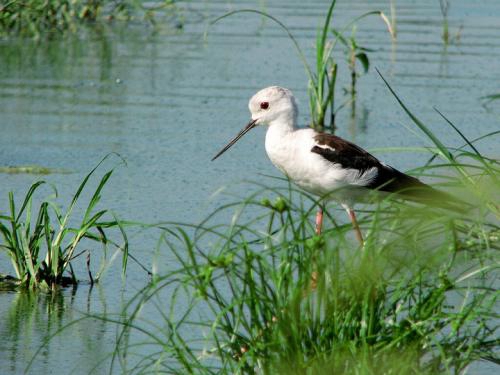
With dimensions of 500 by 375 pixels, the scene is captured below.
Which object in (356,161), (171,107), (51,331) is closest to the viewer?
(51,331)

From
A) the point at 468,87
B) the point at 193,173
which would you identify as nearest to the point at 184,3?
the point at 468,87

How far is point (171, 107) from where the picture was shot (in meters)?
10.1

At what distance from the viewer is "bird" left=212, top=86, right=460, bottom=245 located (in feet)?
20.6

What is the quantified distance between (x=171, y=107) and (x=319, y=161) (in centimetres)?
409

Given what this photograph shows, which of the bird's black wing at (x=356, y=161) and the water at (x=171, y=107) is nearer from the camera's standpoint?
the water at (x=171, y=107)

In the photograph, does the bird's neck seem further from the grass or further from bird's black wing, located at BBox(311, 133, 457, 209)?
the grass

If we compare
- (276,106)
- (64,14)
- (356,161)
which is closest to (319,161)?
(356,161)

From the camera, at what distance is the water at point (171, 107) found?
5477 millimetres

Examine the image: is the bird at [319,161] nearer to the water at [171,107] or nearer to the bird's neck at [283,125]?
the bird's neck at [283,125]

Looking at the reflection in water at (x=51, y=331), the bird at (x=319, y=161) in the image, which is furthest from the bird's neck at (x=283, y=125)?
the reflection in water at (x=51, y=331)

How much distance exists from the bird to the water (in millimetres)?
797

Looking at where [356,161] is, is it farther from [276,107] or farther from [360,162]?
[276,107]

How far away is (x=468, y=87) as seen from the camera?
11031mm

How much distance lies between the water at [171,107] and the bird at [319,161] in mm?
797
